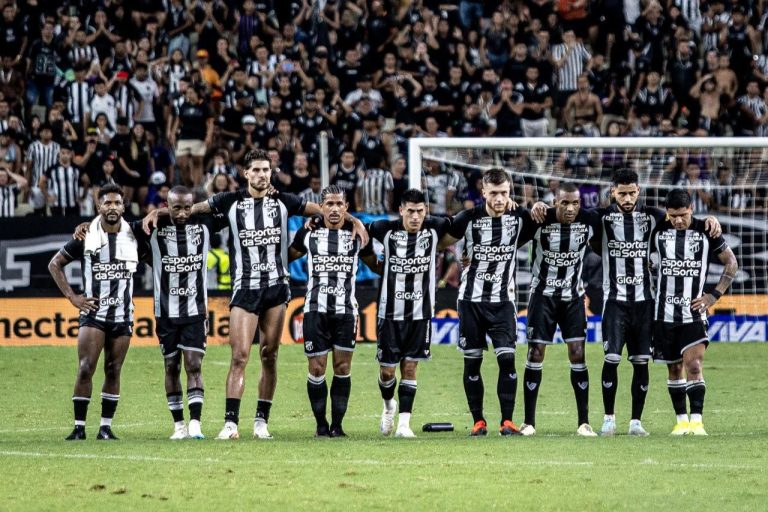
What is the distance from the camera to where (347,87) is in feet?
86.1

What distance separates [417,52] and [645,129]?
4.54m

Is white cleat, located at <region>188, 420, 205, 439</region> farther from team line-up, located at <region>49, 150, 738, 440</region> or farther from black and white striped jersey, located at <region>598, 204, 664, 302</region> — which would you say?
black and white striped jersey, located at <region>598, 204, 664, 302</region>

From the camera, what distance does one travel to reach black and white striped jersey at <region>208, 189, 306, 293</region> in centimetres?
1220

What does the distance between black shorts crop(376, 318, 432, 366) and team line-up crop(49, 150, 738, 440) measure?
1cm

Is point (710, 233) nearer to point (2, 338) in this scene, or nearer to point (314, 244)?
point (314, 244)

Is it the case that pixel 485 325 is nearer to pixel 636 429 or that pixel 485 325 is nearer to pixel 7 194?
pixel 636 429

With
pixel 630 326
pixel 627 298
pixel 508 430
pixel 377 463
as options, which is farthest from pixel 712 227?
pixel 377 463

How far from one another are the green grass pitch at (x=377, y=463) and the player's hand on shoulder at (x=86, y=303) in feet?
3.71

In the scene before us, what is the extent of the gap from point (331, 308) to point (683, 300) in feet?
10.4

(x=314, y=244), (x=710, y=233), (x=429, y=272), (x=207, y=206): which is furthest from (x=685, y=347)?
(x=207, y=206)

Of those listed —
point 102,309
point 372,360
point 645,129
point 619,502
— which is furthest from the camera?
point 645,129

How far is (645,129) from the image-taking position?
25734 mm

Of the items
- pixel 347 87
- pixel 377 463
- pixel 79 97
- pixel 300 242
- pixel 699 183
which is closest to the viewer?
pixel 377 463

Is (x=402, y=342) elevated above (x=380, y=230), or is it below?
below
